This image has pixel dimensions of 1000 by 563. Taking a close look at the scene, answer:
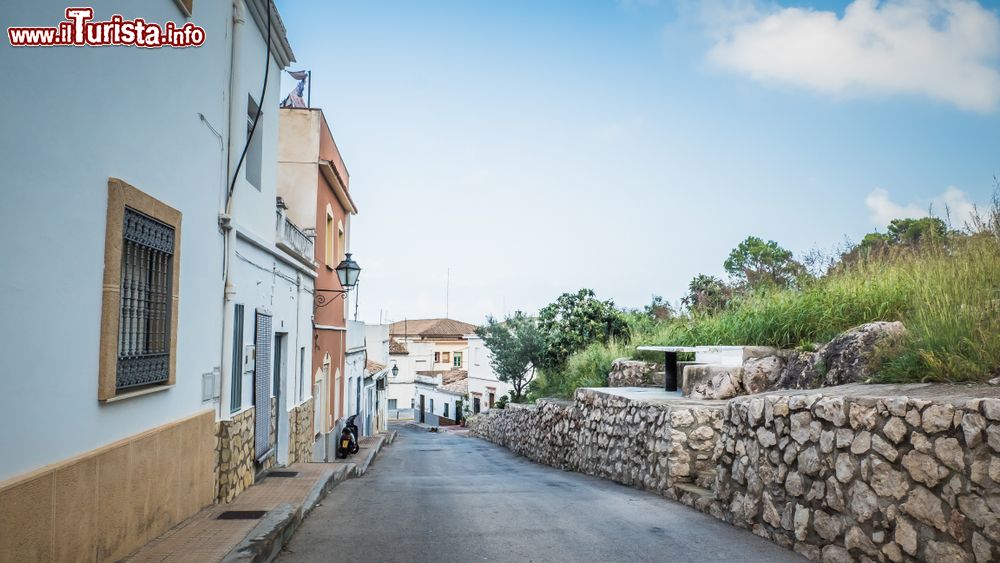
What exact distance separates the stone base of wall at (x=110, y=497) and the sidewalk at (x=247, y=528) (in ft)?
0.53

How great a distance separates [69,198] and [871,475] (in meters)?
5.76

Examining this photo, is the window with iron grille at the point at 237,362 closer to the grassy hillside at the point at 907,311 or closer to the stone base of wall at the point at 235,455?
the stone base of wall at the point at 235,455

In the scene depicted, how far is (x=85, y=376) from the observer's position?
448 cm

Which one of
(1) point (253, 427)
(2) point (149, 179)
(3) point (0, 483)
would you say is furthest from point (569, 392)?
(3) point (0, 483)

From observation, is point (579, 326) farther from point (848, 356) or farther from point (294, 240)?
point (848, 356)

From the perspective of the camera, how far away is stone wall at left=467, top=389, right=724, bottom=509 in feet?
27.9

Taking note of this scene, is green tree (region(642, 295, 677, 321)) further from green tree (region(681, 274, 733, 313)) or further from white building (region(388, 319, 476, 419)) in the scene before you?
white building (region(388, 319, 476, 419))

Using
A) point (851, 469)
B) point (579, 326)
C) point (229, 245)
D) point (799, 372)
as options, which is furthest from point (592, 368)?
point (851, 469)

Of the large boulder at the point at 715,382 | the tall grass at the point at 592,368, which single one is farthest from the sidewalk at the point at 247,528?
the tall grass at the point at 592,368

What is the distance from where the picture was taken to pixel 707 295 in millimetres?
18953

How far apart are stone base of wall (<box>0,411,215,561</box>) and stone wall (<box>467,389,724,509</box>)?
5.37 m

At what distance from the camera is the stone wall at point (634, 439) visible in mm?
8492

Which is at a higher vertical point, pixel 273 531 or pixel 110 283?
pixel 110 283

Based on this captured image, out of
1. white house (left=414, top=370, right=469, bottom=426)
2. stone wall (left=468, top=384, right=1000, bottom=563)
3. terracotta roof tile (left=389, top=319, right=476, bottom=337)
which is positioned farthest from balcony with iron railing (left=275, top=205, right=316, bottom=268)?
terracotta roof tile (left=389, top=319, right=476, bottom=337)
